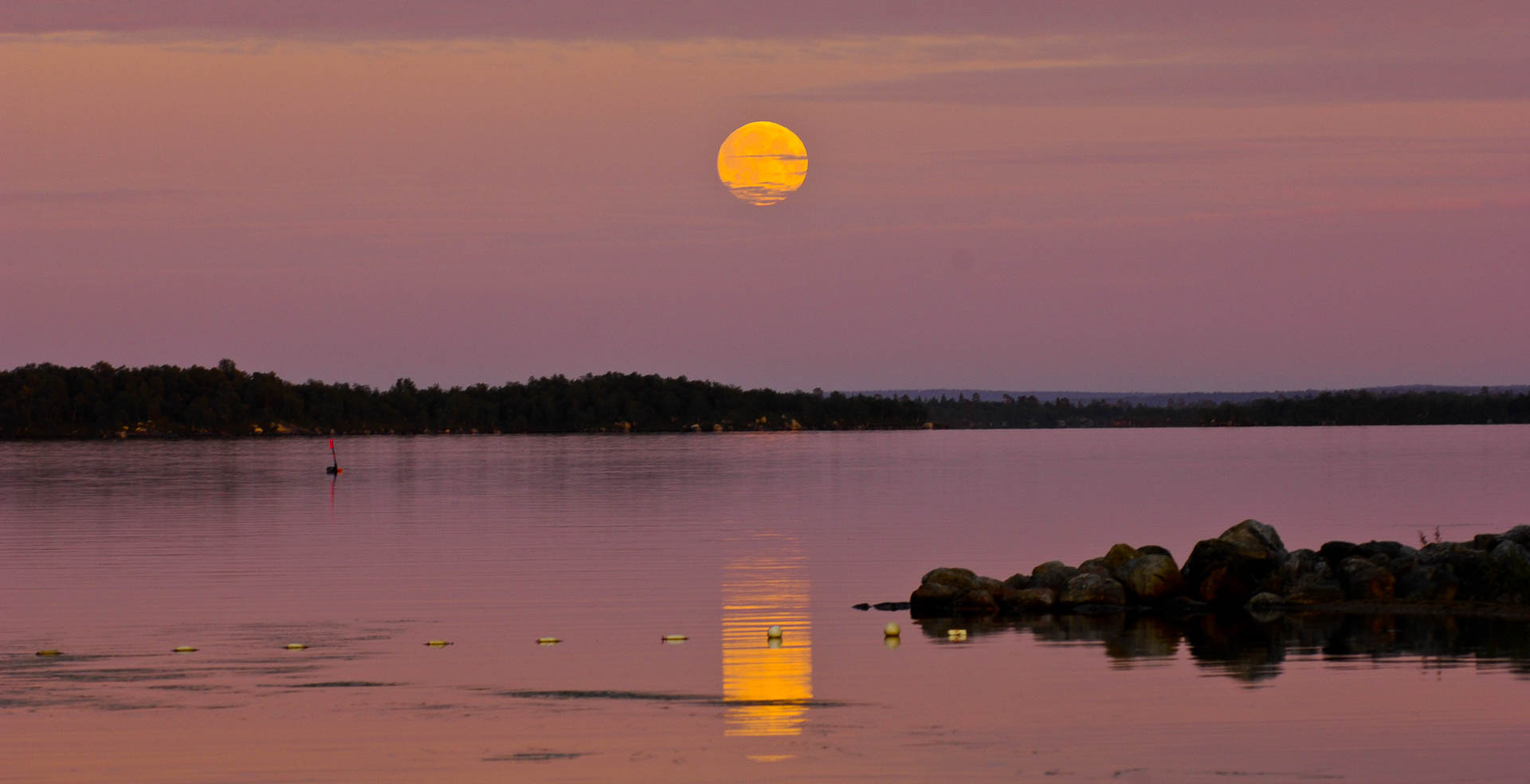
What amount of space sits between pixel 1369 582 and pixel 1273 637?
4.87 m

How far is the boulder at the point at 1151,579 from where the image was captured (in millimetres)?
32875

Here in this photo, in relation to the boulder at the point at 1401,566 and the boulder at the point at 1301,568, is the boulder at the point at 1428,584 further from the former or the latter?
the boulder at the point at 1301,568

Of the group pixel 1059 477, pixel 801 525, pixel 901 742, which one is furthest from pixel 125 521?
pixel 1059 477

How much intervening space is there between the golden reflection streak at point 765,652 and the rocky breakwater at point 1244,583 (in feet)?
10.8

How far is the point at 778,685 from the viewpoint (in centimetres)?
2425

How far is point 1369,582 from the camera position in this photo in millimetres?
32625

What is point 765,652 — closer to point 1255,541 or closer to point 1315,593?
point 1315,593

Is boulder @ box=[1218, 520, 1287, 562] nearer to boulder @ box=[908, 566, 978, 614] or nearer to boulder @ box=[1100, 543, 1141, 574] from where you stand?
boulder @ box=[1100, 543, 1141, 574]

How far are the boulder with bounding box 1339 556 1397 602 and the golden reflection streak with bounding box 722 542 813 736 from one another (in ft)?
33.8

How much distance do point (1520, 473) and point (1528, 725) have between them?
99043 millimetres

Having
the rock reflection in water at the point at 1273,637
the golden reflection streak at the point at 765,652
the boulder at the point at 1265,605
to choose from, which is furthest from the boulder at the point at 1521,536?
the golden reflection streak at the point at 765,652

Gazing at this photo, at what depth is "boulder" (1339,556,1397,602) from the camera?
1278 inches

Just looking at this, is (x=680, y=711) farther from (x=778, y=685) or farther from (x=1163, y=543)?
(x=1163, y=543)

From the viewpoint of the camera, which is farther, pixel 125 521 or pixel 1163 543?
pixel 125 521
